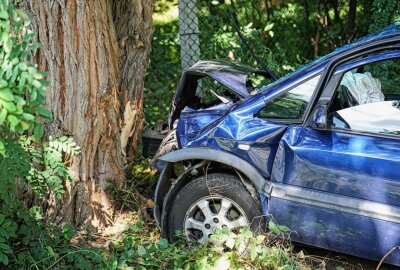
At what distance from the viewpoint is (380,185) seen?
4070 mm

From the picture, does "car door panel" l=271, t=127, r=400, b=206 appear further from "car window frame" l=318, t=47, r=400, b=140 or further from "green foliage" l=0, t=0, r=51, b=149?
"green foliage" l=0, t=0, r=51, b=149

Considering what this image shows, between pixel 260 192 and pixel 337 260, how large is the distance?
746 millimetres

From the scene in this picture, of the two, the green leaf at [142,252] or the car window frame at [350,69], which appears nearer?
the car window frame at [350,69]

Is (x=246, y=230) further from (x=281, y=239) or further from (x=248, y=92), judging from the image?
(x=248, y=92)

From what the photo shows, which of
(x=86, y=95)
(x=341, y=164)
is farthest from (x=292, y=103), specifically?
(x=86, y=95)

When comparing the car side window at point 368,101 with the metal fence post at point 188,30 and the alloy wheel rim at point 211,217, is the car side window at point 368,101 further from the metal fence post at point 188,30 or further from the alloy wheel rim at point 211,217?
the metal fence post at point 188,30

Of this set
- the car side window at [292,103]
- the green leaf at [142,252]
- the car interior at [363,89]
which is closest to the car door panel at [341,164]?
the car side window at [292,103]

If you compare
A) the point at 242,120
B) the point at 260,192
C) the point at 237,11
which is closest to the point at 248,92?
the point at 242,120

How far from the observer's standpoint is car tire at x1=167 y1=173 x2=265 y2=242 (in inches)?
180

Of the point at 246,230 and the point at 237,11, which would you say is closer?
the point at 246,230

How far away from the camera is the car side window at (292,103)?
437cm

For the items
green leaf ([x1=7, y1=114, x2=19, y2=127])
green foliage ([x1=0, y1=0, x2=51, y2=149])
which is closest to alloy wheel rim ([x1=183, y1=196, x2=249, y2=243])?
green foliage ([x1=0, y1=0, x2=51, y2=149])

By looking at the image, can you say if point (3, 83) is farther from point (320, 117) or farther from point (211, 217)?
point (211, 217)

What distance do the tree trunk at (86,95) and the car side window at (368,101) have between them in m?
1.82
